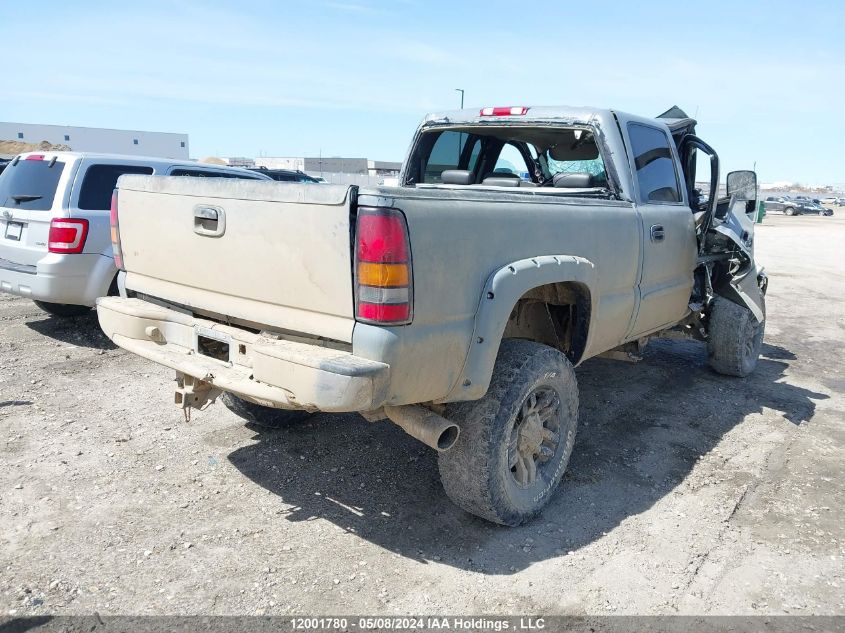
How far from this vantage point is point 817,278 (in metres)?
13.4

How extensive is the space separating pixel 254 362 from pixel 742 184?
4611mm

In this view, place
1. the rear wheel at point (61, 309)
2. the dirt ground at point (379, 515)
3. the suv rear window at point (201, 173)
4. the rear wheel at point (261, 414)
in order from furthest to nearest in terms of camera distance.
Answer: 1. the suv rear window at point (201, 173)
2. the rear wheel at point (61, 309)
3. the rear wheel at point (261, 414)
4. the dirt ground at point (379, 515)

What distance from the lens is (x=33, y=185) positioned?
640 cm

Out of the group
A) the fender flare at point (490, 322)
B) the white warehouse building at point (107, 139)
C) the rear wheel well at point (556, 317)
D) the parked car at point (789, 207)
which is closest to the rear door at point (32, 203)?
the rear wheel well at point (556, 317)

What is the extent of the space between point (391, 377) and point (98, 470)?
2.24 meters

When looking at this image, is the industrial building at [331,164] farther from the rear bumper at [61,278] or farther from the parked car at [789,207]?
the rear bumper at [61,278]

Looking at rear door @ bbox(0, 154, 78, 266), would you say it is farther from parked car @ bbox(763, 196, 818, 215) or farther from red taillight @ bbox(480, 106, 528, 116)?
parked car @ bbox(763, 196, 818, 215)

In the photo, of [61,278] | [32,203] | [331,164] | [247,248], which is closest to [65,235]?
[61,278]

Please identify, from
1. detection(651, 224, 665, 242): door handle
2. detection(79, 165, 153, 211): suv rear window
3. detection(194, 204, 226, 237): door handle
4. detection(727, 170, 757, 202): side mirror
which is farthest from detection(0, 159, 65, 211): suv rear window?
detection(727, 170, 757, 202): side mirror

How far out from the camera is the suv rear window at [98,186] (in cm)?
635

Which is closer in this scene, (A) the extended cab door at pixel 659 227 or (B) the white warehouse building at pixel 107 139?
(A) the extended cab door at pixel 659 227

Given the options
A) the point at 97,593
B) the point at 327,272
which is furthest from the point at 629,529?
the point at 97,593

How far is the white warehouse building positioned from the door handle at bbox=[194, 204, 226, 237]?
69965 millimetres

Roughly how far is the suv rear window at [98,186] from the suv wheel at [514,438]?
4.72 meters
